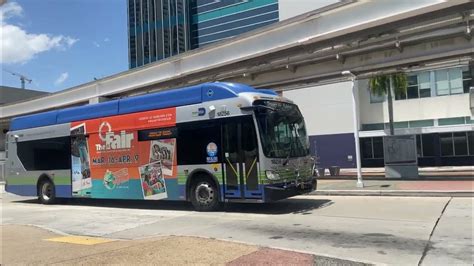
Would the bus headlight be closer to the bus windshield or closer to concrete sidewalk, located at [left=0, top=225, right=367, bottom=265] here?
the bus windshield

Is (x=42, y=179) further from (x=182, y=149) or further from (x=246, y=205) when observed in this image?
(x=246, y=205)

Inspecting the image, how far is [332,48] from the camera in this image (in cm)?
2106

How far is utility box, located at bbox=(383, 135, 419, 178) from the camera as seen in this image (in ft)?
78.8

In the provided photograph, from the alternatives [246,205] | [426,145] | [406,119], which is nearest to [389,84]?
[406,119]

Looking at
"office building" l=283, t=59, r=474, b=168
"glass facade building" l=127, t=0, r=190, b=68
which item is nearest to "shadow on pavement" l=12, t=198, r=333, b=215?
"office building" l=283, t=59, r=474, b=168

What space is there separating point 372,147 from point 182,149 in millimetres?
34859

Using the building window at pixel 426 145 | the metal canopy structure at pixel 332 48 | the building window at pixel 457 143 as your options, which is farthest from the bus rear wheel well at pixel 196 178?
the building window at pixel 426 145

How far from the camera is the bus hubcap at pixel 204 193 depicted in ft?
46.5

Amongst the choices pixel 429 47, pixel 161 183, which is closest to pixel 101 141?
pixel 161 183

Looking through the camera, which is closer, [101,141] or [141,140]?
[141,140]

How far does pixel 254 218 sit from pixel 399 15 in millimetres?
8983

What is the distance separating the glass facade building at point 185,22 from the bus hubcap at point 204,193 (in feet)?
175

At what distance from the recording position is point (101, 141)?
17219 millimetres

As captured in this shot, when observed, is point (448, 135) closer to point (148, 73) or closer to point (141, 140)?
point (148, 73)
